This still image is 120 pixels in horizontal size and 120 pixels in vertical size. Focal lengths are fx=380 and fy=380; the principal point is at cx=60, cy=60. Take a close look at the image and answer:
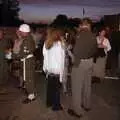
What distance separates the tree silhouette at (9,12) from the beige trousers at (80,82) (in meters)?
5.41

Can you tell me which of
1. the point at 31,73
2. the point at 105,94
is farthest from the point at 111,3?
the point at 31,73

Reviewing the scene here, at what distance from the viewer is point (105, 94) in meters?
9.20

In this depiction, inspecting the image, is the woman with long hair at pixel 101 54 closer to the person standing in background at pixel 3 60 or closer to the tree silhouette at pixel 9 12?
the person standing in background at pixel 3 60

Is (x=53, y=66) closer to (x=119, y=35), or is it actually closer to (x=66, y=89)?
(x=66, y=89)

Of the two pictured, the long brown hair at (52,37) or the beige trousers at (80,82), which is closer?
the beige trousers at (80,82)

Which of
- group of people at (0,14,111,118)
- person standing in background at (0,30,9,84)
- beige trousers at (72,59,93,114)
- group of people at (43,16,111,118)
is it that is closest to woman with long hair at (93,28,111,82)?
person standing in background at (0,30,9,84)

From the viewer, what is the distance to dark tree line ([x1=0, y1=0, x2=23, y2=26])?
12.1m

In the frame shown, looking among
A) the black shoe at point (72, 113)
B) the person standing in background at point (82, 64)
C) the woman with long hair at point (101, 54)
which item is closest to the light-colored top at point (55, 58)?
the person standing in background at point (82, 64)

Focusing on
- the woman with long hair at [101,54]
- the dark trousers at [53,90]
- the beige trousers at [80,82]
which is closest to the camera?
the beige trousers at [80,82]

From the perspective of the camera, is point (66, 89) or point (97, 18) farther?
point (97, 18)

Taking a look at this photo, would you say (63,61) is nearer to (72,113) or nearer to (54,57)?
(54,57)

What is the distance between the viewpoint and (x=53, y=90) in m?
7.41

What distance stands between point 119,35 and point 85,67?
568cm

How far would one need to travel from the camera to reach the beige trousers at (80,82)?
683 cm
